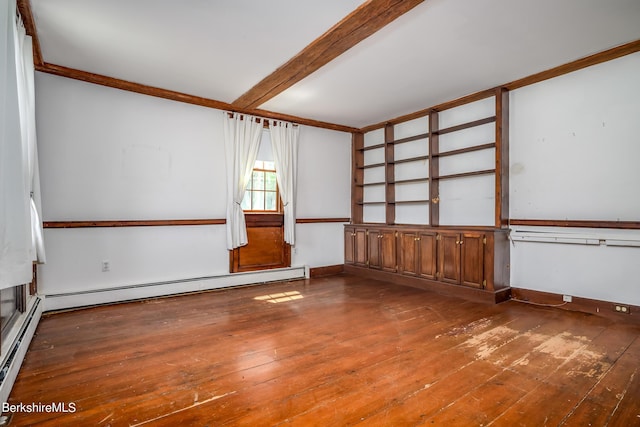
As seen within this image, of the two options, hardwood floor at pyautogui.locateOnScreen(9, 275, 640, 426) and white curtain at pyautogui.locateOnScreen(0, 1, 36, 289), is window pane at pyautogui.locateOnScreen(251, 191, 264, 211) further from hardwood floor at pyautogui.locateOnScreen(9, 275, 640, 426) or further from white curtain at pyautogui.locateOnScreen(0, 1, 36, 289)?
white curtain at pyautogui.locateOnScreen(0, 1, 36, 289)

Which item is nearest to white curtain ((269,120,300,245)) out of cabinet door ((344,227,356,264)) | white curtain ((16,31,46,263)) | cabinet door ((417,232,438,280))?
cabinet door ((344,227,356,264))

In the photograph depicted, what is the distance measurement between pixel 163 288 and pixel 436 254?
11.8 feet

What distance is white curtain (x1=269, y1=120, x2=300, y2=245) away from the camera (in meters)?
5.11

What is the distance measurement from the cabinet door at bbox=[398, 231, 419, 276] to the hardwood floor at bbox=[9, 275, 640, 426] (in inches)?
47.9

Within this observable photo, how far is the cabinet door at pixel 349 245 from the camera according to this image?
229 inches

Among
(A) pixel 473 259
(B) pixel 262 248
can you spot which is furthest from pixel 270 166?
(A) pixel 473 259

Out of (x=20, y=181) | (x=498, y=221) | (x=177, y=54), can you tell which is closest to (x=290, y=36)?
(x=177, y=54)

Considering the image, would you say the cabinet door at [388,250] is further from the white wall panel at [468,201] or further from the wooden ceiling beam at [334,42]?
the wooden ceiling beam at [334,42]

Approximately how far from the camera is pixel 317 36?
9.57ft

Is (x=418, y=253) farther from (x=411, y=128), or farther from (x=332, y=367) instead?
(x=332, y=367)

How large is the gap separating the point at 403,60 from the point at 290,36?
121 cm

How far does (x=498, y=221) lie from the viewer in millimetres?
4027

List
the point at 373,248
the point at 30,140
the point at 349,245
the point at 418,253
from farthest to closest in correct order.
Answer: the point at 349,245 → the point at 373,248 → the point at 418,253 → the point at 30,140

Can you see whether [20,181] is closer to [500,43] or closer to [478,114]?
[500,43]
